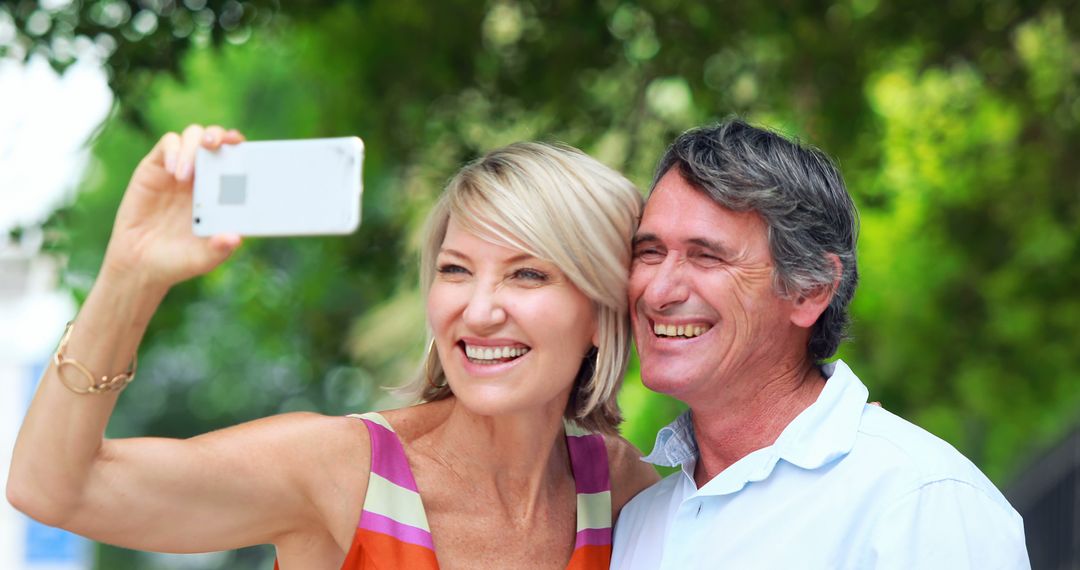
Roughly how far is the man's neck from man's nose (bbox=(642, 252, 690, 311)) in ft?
0.76

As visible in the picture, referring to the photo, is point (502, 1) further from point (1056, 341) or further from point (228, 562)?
point (228, 562)

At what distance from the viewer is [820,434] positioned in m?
3.00

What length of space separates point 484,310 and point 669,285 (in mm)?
434

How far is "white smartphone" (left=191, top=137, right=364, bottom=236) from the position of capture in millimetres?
2381

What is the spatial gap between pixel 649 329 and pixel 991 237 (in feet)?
20.3

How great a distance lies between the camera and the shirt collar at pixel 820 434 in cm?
294

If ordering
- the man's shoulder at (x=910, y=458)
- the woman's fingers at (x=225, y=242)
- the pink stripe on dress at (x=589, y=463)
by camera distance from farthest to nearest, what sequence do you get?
1. the pink stripe on dress at (x=589, y=463)
2. the man's shoulder at (x=910, y=458)
3. the woman's fingers at (x=225, y=242)

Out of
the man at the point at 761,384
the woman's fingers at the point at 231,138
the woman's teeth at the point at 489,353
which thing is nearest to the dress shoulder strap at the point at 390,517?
the woman's teeth at the point at 489,353

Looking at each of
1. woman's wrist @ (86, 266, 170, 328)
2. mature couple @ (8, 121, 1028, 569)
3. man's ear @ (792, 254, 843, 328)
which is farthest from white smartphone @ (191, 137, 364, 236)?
man's ear @ (792, 254, 843, 328)

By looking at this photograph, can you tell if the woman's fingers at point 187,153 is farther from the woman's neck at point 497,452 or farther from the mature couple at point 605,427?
the woman's neck at point 497,452

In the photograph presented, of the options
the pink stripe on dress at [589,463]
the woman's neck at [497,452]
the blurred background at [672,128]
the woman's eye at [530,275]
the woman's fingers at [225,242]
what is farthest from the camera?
the blurred background at [672,128]

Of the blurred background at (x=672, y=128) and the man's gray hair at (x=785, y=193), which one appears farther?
the blurred background at (x=672, y=128)

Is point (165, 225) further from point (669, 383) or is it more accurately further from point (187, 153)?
point (669, 383)

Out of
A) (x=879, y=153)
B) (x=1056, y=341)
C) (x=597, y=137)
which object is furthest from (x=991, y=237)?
(x=597, y=137)
